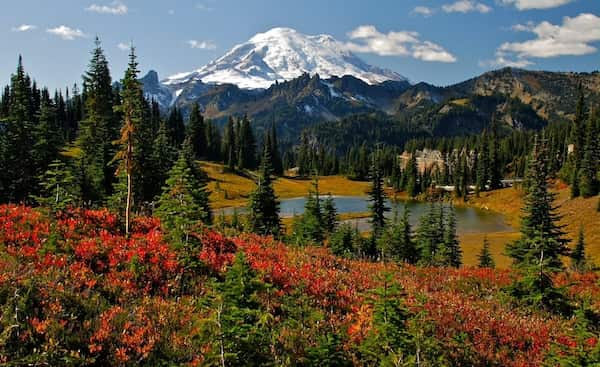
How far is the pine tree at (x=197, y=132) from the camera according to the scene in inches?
5302

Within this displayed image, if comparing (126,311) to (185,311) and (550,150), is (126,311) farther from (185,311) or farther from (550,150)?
(550,150)

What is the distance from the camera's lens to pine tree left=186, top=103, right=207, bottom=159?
13466cm

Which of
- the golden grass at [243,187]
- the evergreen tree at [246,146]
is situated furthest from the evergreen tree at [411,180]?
the evergreen tree at [246,146]

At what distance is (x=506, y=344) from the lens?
430 inches

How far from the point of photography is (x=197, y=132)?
13762cm

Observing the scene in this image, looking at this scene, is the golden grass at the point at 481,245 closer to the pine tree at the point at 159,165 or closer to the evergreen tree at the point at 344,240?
the evergreen tree at the point at 344,240

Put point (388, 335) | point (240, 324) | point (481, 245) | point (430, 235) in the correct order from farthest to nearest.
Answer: point (481, 245) < point (430, 235) < point (388, 335) < point (240, 324)

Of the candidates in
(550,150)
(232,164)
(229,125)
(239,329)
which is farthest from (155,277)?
(550,150)

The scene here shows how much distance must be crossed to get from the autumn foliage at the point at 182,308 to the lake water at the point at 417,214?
201 ft

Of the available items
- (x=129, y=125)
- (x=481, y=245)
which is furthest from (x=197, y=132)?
(x=129, y=125)

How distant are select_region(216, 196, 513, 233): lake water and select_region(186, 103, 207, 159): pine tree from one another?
39.7 m

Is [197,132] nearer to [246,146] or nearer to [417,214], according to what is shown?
[246,146]

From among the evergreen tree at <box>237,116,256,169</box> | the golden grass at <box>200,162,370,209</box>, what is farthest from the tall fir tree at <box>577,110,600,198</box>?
the evergreen tree at <box>237,116,256,169</box>

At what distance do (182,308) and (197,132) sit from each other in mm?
132775
